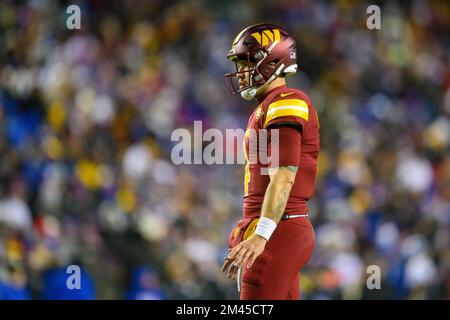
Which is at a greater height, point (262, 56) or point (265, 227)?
point (262, 56)

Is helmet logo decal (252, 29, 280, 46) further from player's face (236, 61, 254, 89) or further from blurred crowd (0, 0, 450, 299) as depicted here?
blurred crowd (0, 0, 450, 299)

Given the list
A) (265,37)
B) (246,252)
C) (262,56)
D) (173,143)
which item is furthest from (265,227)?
(173,143)

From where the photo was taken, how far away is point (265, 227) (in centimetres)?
404

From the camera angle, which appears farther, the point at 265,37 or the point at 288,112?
the point at 265,37

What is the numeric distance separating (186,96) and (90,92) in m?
1.06

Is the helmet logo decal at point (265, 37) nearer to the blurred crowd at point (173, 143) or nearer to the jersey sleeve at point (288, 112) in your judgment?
the jersey sleeve at point (288, 112)

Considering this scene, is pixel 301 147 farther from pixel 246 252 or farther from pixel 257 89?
pixel 246 252

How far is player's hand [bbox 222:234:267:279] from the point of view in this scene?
399 cm

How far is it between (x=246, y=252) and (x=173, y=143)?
573 centimetres

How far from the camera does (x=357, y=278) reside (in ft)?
28.8

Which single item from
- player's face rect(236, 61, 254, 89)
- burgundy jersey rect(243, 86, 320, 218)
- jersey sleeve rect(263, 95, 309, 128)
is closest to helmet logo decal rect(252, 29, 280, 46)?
player's face rect(236, 61, 254, 89)

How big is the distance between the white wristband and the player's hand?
0.06 ft
